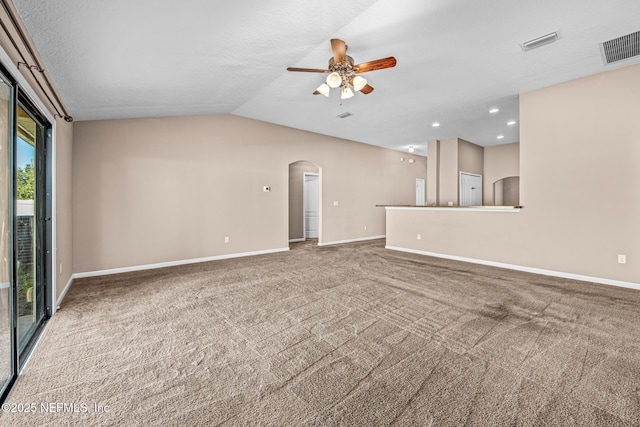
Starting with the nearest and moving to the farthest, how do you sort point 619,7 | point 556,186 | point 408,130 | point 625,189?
point 619,7, point 625,189, point 556,186, point 408,130

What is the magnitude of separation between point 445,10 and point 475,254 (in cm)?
419

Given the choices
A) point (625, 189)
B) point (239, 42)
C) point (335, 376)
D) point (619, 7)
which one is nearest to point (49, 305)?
point (335, 376)

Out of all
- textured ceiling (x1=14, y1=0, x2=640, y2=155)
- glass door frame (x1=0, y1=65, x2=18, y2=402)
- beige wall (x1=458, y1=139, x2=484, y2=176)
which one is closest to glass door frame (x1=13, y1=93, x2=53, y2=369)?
textured ceiling (x1=14, y1=0, x2=640, y2=155)

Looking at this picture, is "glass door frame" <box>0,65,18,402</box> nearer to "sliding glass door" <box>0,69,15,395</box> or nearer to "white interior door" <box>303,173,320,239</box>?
"sliding glass door" <box>0,69,15,395</box>

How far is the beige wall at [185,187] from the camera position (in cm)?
416

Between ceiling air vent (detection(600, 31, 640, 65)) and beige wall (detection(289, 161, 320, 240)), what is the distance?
5936 millimetres

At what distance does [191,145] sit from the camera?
497 centimetres

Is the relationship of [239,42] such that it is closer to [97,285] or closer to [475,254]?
[97,285]

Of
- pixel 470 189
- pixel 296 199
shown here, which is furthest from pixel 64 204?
pixel 470 189

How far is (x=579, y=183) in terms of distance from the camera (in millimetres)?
3875

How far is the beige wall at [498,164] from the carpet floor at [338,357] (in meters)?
5.05

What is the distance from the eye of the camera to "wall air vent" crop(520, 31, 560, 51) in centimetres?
278

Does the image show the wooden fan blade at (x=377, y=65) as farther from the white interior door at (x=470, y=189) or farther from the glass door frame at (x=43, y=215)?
the white interior door at (x=470, y=189)

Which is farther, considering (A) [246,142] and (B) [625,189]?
(A) [246,142]
